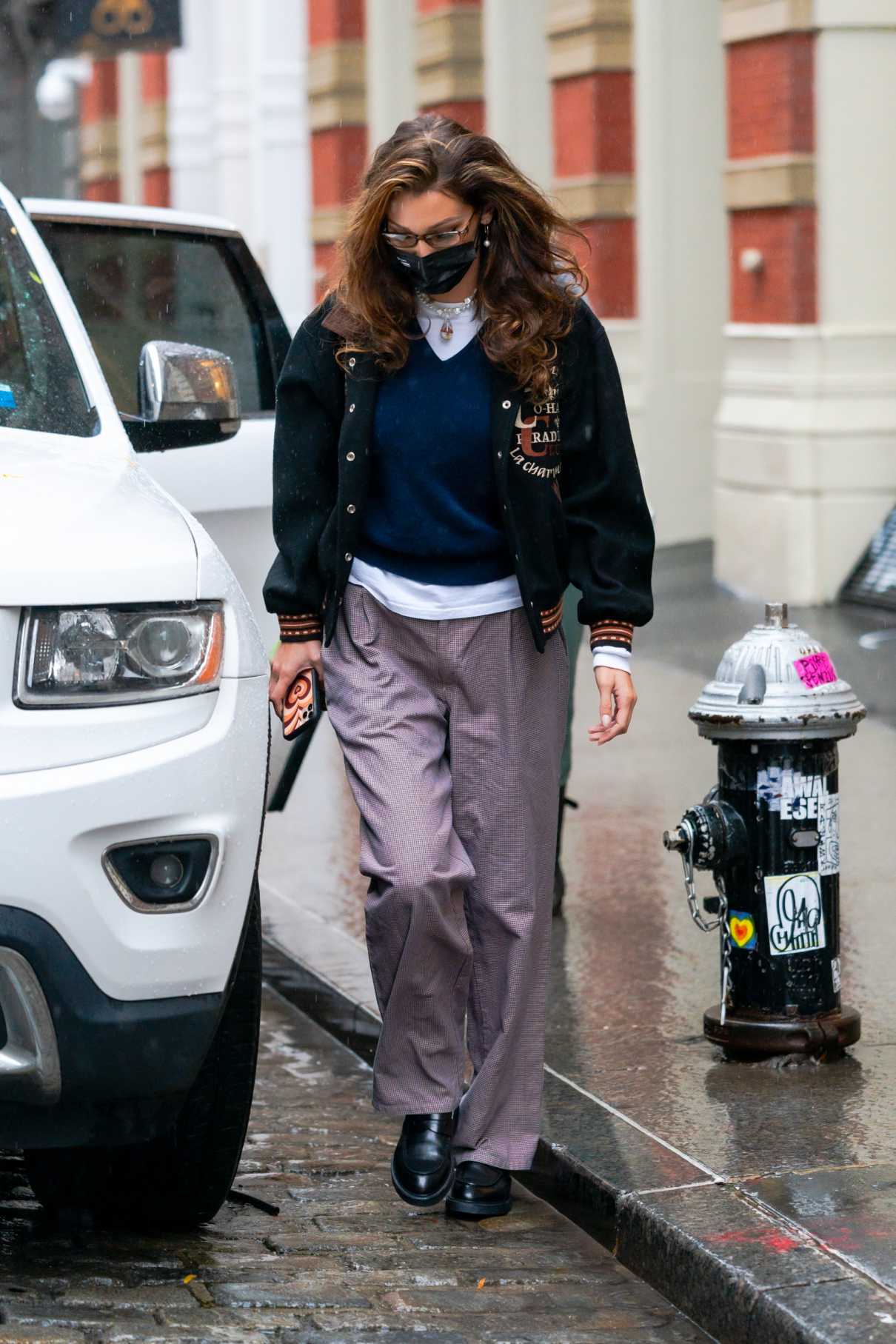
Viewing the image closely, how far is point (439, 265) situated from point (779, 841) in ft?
4.75

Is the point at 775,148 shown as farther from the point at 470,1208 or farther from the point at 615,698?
the point at 470,1208

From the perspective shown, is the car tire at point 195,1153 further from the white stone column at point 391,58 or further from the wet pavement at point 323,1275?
the white stone column at point 391,58

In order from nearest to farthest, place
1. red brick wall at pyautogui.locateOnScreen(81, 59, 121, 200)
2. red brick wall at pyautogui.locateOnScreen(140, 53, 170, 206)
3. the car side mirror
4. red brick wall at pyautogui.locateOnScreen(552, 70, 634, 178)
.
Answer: the car side mirror < red brick wall at pyautogui.locateOnScreen(552, 70, 634, 178) < red brick wall at pyautogui.locateOnScreen(140, 53, 170, 206) < red brick wall at pyautogui.locateOnScreen(81, 59, 121, 200)

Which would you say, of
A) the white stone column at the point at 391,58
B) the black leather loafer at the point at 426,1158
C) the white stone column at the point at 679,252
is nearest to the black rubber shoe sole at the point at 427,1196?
the black leather loafer at the point at 426,1158

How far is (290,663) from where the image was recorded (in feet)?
13.4

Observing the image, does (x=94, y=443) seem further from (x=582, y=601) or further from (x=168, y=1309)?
(x=168, y=1309)

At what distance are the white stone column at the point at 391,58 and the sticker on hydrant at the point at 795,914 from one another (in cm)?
1514

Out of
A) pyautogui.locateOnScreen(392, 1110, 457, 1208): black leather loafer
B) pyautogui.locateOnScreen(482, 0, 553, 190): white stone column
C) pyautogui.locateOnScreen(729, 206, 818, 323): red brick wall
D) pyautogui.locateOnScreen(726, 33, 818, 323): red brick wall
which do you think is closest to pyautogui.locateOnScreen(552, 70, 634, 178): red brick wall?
pyautogui.locateOnScreen(482, 0, 553, 190): white stone column

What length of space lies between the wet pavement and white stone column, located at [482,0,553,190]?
12.7m

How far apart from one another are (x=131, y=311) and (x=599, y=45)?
8875mm

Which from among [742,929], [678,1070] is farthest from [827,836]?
[678,1070]

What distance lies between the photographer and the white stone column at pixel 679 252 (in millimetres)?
14617

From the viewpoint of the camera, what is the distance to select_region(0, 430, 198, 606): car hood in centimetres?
332

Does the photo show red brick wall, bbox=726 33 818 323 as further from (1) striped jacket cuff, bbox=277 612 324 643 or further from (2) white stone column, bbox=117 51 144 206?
(2) white stone column, bbox=117 51 144 206
